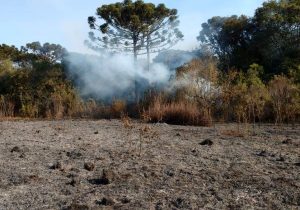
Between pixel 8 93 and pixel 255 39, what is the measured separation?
1270 cm

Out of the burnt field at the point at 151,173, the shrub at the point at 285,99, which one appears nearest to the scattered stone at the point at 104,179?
the burnt field at the point at 151,173

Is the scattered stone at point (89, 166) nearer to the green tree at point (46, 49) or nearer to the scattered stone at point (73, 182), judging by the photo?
the scattered stone at point (73, 182)

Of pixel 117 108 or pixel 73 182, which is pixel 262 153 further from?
pixel 117 108

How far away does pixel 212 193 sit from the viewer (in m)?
4.61

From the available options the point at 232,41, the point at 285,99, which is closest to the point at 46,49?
the point at 232,41

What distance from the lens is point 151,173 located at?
17.7ft

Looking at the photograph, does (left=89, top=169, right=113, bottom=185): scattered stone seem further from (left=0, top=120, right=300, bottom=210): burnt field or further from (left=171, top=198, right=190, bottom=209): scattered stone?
(left=171, top=198, right=190, bottom=209): scattered stone

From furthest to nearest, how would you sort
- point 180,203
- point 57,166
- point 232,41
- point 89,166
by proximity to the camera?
point 232,41 → point 57,166 → point 89,166 → point 180,203

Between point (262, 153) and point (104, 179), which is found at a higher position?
point (262, 153)

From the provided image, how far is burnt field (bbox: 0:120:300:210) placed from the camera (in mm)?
4387

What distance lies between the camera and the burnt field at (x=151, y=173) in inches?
173

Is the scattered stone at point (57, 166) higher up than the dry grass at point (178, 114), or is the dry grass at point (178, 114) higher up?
the dry grass at point (178, 114)

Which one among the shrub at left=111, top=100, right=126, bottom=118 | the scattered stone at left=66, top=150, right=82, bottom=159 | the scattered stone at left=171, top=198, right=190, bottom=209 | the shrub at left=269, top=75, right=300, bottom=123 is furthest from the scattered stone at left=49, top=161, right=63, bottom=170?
the shrub at left=111, top=100, right=126, bottom=118

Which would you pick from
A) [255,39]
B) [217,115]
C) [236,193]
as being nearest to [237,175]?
[236,193]
